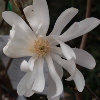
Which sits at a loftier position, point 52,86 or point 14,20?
point 14,20

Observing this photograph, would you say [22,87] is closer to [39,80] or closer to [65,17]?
[39,80]

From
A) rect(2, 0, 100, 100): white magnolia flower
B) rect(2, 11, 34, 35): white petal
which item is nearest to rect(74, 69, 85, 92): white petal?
rect(2, 0, 100, 100): white magnolia flower

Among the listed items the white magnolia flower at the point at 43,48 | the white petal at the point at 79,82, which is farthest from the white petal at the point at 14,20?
the white petal at the point at 79,82

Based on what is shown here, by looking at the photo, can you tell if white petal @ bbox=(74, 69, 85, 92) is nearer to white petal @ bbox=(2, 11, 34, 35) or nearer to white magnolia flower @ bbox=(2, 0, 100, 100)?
white magnolia flower @ bbox=(2, 0, 100, 100)

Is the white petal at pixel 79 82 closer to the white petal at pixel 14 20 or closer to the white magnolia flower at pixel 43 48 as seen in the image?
the white magnolia flower at pixel 43 48

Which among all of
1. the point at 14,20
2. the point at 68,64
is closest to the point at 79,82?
the point at 68,64
